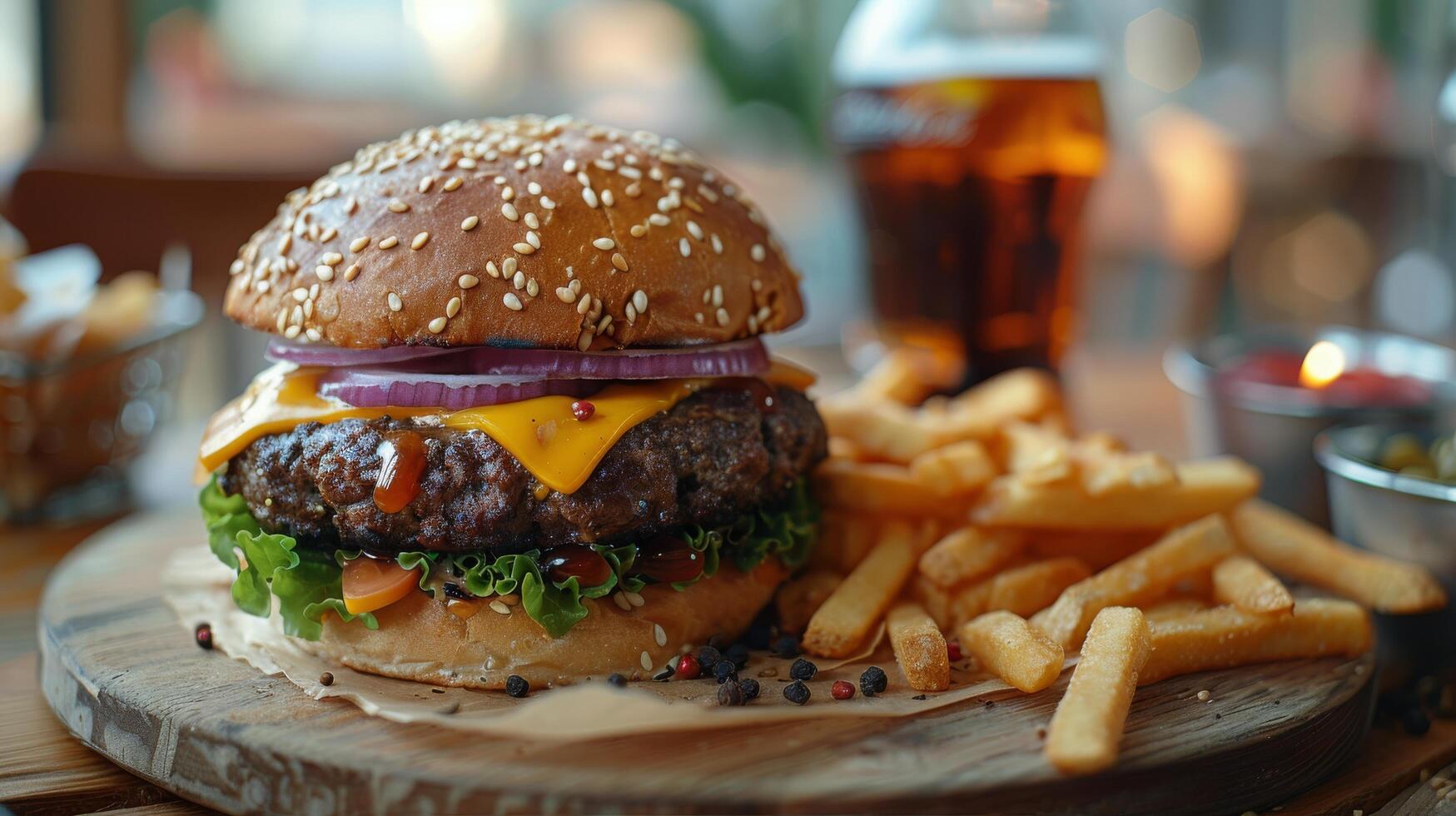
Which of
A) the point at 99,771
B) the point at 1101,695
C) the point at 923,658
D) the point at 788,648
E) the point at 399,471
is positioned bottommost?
the point at 99,771

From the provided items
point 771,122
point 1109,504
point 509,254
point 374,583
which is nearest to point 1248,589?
point 1109,504

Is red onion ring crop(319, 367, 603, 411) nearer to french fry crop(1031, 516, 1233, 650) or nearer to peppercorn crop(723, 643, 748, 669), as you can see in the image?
peppercorn crop(723, 643, 748, 669)

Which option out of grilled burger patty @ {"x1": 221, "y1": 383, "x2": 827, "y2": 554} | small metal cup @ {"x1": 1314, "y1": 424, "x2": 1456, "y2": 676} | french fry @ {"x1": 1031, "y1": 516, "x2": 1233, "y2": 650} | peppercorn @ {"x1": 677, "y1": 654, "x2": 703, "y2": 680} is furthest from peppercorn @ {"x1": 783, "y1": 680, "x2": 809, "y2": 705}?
small metal cup @ {"x1": 1314, "y1": 424, "x2": 1456, "y2": 676}

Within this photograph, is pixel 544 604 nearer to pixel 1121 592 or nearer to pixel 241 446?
pixel 241 446

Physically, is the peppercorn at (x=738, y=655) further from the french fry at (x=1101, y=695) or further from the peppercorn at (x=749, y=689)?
the french fry at (x=1101, y=695)

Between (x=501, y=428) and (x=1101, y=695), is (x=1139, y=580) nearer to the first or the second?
(x=1101, y=695)

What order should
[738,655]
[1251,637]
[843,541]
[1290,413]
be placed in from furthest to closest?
[1290,413], [843,541], [738,655], [1251,637]

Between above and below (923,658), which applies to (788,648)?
below
